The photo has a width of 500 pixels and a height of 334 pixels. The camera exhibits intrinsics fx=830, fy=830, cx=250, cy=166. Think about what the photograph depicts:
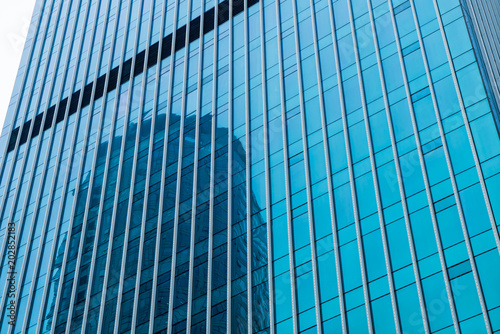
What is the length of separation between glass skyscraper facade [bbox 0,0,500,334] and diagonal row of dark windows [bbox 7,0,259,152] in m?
0.16

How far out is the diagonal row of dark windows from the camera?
56.4 m

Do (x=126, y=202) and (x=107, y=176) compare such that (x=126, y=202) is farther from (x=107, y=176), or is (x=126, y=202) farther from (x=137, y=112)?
(x=137, y=112)

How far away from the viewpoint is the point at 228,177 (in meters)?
44.3

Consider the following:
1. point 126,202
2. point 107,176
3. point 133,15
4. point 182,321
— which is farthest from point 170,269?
point 133,15

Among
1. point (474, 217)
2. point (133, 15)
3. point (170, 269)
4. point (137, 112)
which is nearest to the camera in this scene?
point (474, 217)

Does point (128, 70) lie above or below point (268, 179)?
above

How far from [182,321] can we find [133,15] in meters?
31.5

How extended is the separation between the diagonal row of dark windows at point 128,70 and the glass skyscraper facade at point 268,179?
16 centimetres

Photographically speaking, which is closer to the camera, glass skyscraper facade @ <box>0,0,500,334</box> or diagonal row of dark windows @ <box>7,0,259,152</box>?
glass skyscraper facade @ <box>0,0,500,334</box>

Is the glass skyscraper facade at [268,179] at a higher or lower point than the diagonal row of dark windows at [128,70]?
lower

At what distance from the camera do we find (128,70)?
5931cm

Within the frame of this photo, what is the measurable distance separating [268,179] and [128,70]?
21.1 metres

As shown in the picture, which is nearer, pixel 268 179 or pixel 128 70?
pixel 268 179

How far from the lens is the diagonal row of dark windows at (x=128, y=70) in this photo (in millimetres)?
56406
